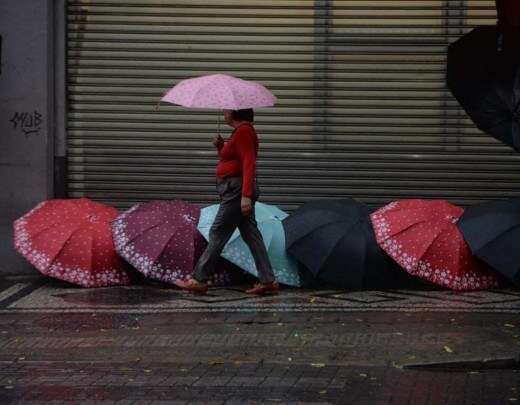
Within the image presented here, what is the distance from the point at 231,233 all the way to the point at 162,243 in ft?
2.22

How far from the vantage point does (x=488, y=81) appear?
10484 mm

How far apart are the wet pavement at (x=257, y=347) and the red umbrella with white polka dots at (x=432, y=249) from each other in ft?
0.59

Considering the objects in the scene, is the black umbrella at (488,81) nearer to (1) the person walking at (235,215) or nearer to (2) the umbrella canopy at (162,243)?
(1) the person walking at (235,215)

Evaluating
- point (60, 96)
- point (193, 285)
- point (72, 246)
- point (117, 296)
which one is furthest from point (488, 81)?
point (60, 96)

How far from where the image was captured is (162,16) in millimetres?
12734

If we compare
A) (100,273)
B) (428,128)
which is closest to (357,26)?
(428,128)

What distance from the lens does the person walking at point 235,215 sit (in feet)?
35.2

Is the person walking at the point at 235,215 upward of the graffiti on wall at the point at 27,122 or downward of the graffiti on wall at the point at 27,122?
downward

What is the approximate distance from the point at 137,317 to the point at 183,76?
366cm

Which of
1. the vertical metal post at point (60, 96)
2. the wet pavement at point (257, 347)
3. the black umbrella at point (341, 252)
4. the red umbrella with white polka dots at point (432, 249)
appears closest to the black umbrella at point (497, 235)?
the red umbrella with white polka dots at point (432, 249)

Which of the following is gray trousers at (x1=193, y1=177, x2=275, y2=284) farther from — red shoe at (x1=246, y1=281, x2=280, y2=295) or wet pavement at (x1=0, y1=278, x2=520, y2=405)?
wet pavement at (x1=0, y1=278, x2=520, y2=405)

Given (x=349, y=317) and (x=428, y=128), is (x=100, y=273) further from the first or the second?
(x=428, y=128)

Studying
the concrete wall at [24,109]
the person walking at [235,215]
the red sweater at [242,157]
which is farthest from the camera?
the concrete wall at [24,109]

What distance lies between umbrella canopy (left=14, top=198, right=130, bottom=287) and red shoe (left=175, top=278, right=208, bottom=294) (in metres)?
0.77
